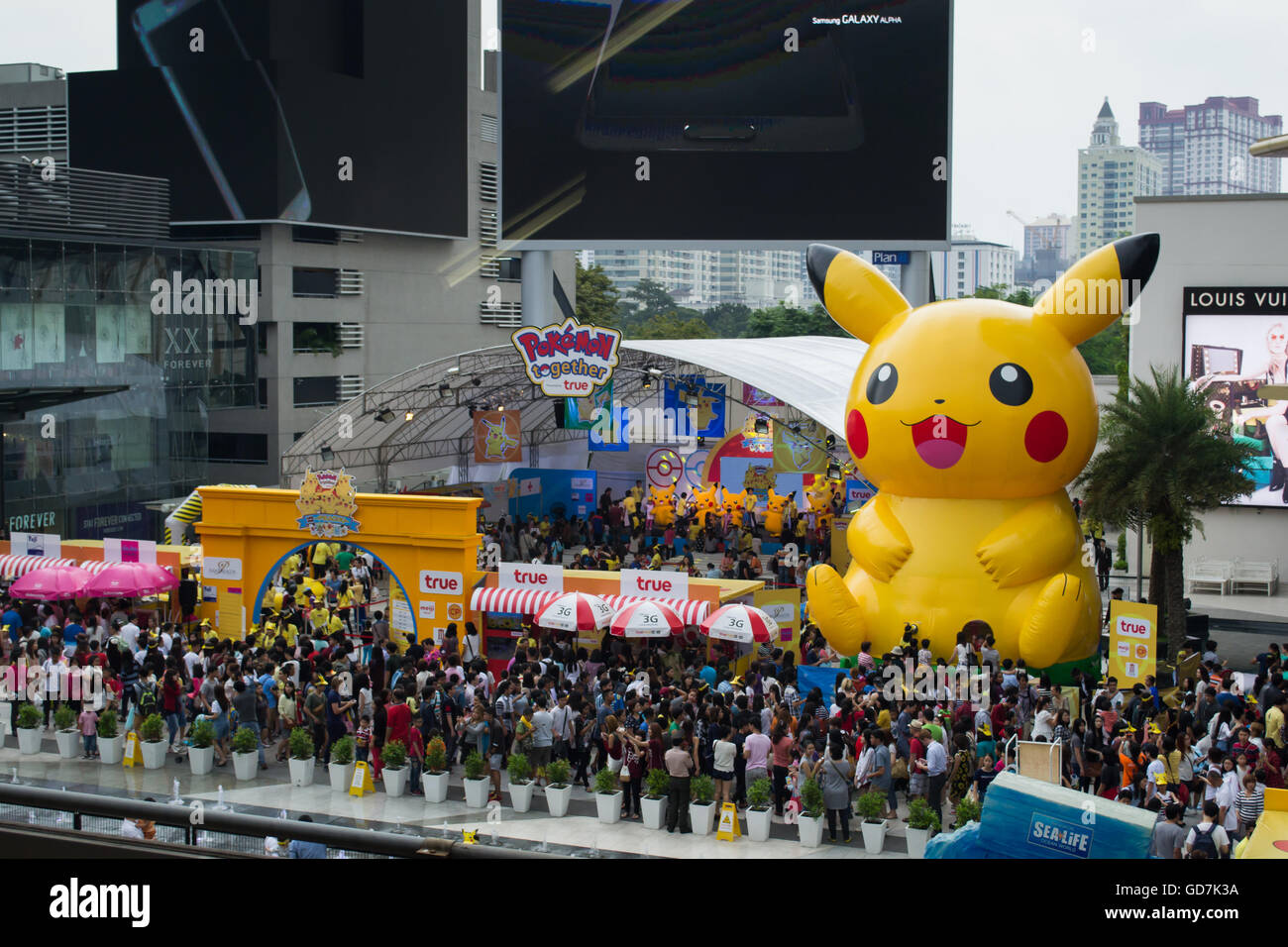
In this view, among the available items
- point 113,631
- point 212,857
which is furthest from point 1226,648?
point 212,857

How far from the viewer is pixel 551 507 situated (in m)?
A: 33.3

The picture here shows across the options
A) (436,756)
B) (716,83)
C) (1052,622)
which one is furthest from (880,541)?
(716,83)

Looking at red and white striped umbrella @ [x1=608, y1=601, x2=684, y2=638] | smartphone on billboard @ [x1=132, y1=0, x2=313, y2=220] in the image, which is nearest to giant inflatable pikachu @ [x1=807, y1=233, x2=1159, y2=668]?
red and white striped umbrella @ [x1=608, y1=601, x2=684, y2=638]

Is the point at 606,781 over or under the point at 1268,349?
under

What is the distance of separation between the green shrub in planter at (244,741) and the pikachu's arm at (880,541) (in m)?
8.13

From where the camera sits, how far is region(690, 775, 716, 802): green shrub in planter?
12.9 m

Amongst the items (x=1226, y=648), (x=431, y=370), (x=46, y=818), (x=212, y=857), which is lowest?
(x=1226, y=648)

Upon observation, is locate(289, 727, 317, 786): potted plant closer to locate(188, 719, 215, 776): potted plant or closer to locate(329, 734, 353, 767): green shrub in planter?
locate(329, 734, 353, 767): green shrub in planter

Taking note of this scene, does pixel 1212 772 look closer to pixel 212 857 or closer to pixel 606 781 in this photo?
pixel 606 781

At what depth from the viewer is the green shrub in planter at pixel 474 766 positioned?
1395cm

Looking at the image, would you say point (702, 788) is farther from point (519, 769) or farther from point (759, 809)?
point (519, 769)

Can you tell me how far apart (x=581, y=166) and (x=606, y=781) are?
23.7m

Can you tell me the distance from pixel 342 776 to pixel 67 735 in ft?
12.6

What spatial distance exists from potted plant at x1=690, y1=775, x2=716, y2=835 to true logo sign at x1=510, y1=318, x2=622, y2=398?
39.8ft
